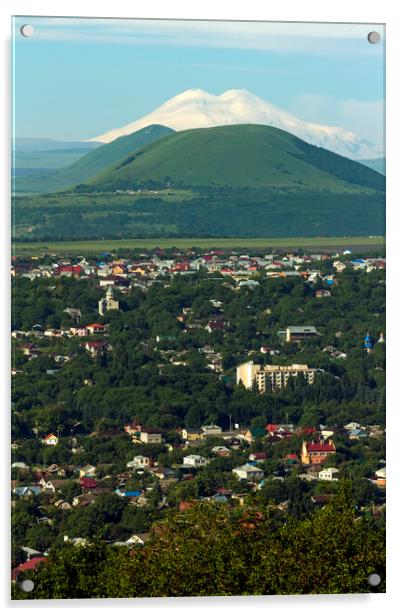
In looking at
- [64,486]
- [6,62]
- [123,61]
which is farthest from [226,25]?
[64,486]

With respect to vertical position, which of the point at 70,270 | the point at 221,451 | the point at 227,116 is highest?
the point at 227,116

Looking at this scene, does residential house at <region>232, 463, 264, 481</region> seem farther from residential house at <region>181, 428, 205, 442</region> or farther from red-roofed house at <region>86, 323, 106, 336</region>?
red-roofed house at <region>86, 323, 106, 336</region>

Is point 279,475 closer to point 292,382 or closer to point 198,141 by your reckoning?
point 292,382

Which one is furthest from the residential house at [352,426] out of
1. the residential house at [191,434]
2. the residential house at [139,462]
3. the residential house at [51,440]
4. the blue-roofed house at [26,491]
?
the blue-roofed house at [26,491]

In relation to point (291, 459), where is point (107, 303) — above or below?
above
